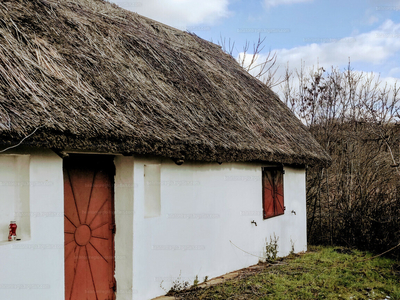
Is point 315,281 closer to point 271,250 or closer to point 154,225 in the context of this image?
point 271,250

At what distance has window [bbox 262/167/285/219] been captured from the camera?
7441mm

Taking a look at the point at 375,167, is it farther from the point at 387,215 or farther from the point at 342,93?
the point at 342,93

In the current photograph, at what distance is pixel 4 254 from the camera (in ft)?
10.7

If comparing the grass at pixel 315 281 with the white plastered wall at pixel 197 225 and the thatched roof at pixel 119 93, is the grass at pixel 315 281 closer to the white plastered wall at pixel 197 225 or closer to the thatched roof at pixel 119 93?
the white plastered wall at pixel 197 225

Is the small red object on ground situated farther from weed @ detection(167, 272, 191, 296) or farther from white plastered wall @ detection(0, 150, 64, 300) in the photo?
weed @ detection(167, 272, 191, 296)

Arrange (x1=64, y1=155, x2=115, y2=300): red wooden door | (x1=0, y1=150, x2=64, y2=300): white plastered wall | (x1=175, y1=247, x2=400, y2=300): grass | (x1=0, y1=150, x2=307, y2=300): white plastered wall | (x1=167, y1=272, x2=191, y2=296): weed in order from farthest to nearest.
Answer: (x1=175, y1=247, x2=400, y2=300): grass
(x1=167, y1=272, x2=191, y2=296): weed
(x1=64, y1=155, x2=115, y2=300): red wooden door
(x1=0, y1=150, x2=307, y2=300): white plastered wall
(x1=0, y1=150, x2=64, y2=300): white plastered wall

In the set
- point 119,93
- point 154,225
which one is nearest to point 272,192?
point 154,225

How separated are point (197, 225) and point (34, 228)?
2.61m

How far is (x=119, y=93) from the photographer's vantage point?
183 inches

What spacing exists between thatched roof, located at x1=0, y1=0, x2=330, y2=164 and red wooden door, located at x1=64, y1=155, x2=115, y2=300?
75 cm

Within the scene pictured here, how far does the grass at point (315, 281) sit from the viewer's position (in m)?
5.24

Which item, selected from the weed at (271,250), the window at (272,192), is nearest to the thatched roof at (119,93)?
the window at (272,192)

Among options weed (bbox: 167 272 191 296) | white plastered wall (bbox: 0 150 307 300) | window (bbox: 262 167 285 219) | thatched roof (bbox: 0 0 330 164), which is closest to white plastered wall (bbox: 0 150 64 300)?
white plastered wall (bbox: 0 150 307 300)

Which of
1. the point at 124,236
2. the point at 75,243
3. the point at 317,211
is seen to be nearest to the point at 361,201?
the point at 317,211
